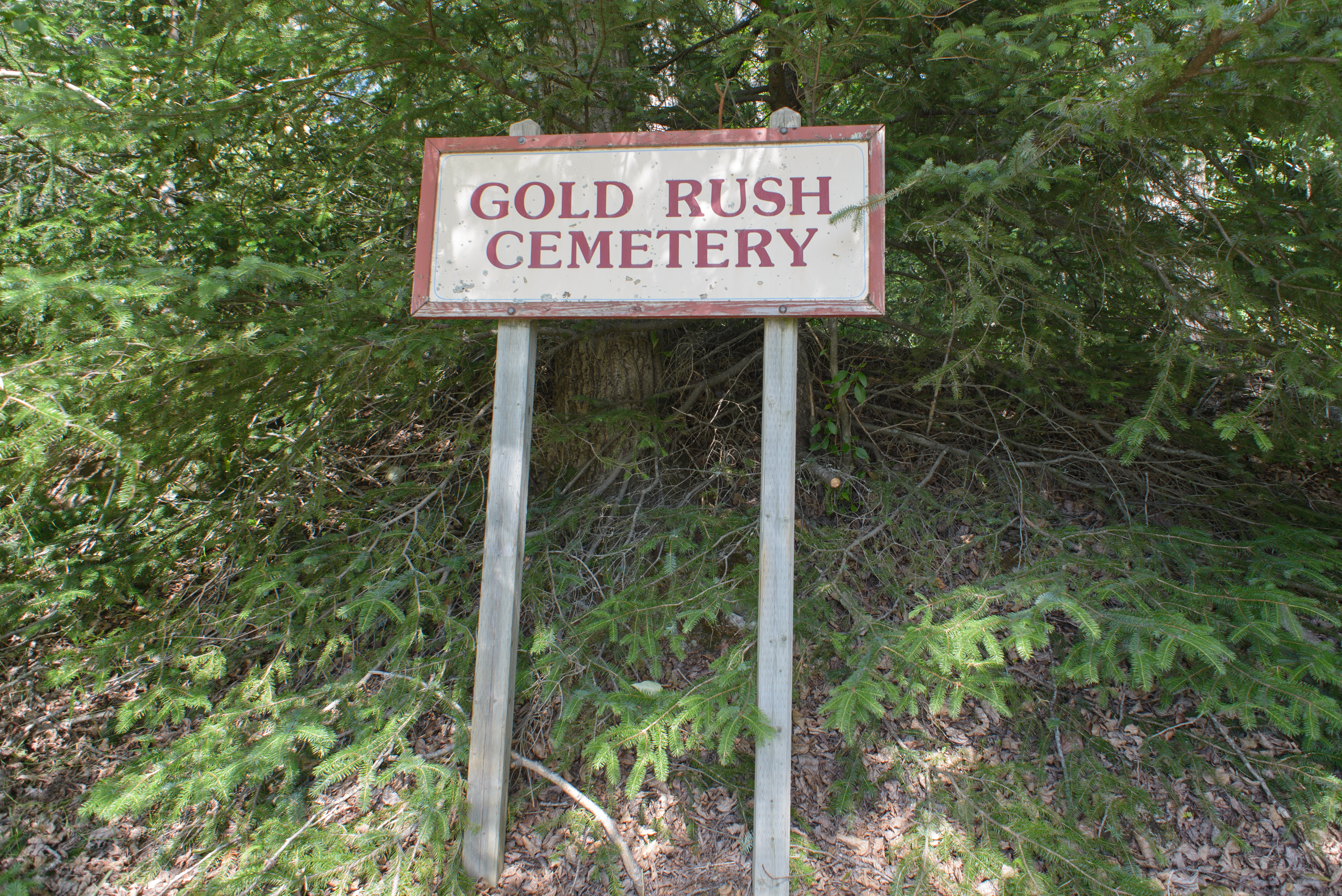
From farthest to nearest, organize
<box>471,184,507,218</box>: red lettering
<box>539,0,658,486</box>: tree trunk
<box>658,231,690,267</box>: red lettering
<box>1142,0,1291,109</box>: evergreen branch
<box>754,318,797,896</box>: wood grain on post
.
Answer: <box>539,0,658,486</box>: tree trunk
<box>471,184,507,218</box>: red lettering
<box>658,231,690,267</box>: red lettering
<box>754,318,797,896</box>: wood grain on post
<box>1142,0,1291,109</box>: evergreen branch

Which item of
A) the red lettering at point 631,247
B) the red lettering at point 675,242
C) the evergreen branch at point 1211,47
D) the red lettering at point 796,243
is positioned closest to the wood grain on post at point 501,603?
the red lettering at point 631,247

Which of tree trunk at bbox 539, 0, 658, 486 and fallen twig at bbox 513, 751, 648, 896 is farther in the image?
tree trunk at bbox 539, 0, 658, 486

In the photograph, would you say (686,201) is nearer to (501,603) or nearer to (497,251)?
(497,251)

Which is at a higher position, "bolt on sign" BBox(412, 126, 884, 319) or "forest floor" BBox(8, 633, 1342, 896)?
"bolt on sign" BBox(412, 126, 884, 319)

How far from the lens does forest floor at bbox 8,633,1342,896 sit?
2773mm

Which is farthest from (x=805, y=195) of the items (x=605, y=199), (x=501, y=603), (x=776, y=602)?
(x=501, y=603)

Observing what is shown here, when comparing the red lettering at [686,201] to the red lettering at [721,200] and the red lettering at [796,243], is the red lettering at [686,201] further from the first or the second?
the red lettering at [796,243]

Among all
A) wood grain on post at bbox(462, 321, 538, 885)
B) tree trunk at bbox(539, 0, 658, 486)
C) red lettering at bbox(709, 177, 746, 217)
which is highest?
red lettering at bbox(709, 177, 746, 217)

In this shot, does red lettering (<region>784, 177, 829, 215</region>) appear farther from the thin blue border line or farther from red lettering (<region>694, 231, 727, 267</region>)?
red lettering (<region>694, 231, 727, 267</region>)

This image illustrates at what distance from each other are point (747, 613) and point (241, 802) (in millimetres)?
2314

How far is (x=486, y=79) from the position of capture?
3.18 metres

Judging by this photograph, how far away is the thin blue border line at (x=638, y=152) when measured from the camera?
2539 millimetres

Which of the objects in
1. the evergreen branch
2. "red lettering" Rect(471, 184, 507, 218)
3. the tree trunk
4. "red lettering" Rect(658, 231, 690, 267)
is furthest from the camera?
the tree trunk

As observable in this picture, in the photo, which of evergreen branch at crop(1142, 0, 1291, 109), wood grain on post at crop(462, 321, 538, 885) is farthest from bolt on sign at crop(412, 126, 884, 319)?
evergreen branch at crop(1142, 0, 1291, 109)
